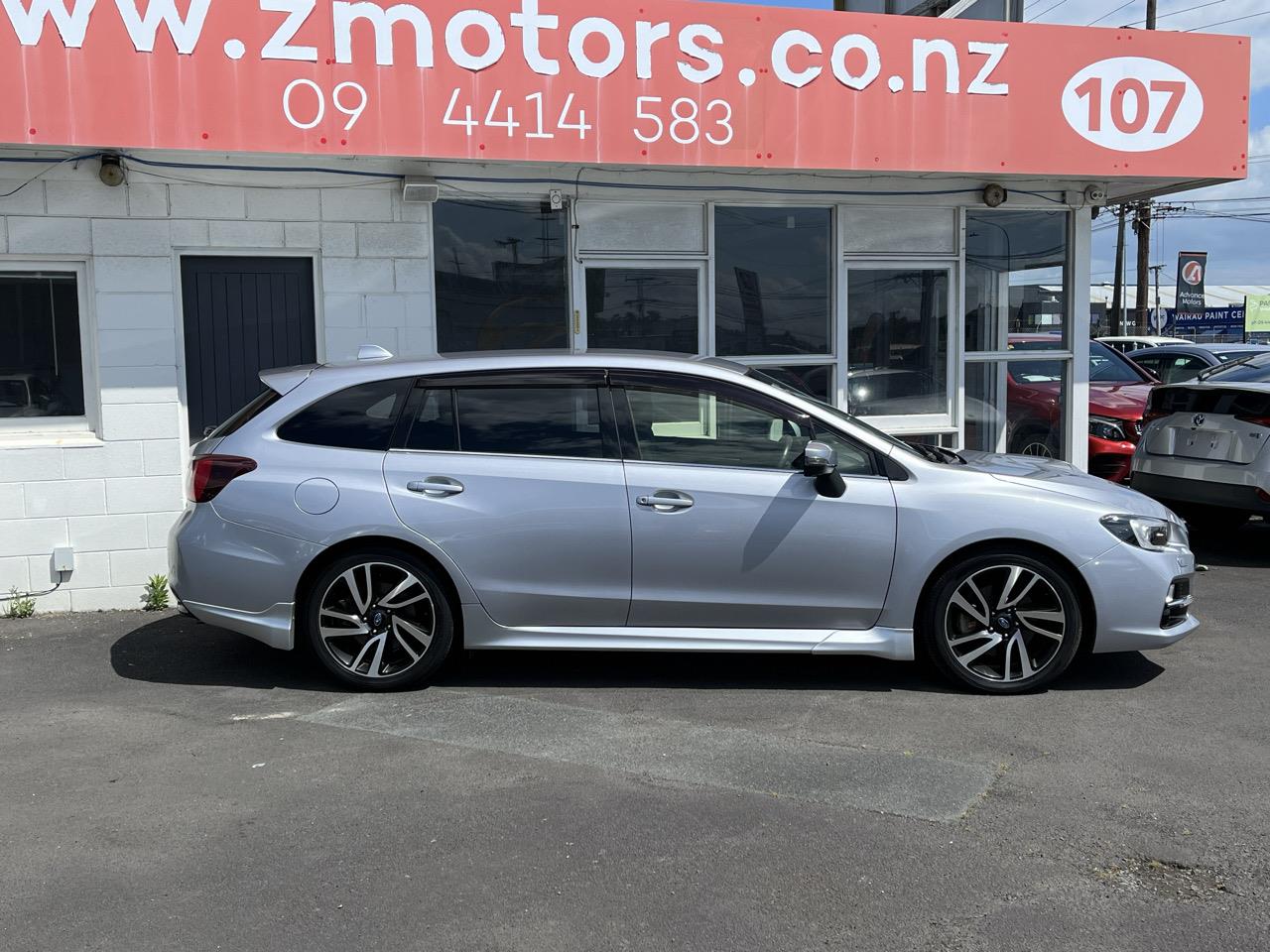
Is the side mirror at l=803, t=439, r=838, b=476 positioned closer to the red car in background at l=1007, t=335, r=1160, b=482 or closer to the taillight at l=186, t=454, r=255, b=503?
the taillight at l=186, t=454, r=255, b=503

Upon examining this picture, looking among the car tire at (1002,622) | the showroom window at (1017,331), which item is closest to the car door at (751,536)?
the car tire at (1002,622)

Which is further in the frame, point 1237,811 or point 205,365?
point 205,365

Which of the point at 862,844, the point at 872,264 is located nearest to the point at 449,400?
the point at 862,844

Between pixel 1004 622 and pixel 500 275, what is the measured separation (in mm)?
4472

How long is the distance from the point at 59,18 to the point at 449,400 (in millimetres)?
3416

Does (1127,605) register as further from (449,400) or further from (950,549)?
(449,400)

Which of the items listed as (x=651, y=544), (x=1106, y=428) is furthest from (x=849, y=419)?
(x=1106, y=428)

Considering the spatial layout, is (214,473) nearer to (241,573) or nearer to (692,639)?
(241,573)

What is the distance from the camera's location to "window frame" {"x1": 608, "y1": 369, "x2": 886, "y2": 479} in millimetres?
5781

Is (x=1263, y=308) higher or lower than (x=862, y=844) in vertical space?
higher

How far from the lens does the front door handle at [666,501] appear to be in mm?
5688

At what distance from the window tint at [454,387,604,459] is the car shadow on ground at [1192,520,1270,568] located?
5.68 metres

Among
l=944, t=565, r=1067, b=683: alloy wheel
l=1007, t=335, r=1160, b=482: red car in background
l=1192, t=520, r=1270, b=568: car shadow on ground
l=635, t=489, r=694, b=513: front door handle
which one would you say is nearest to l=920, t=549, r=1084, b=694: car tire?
l=944, t=565, r=1067, b=683: alloy wheel

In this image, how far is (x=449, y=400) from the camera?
5.94 m
